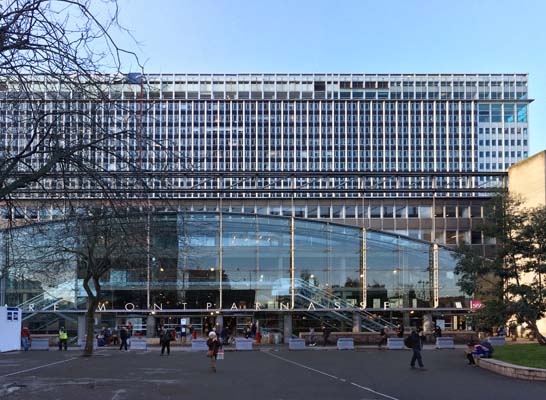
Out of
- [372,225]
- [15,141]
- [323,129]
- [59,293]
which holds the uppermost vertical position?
[323,129]

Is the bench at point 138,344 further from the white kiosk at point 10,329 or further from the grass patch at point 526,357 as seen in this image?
the grass patch at point 526,357

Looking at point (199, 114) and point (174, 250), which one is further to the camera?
point (199, 114)

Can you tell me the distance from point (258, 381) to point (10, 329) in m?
24.4

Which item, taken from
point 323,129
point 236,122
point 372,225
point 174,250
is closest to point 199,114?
point 236,122

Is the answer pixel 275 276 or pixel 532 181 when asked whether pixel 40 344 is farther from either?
pixel 532 181

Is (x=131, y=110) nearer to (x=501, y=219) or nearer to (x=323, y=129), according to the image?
(x=501, y=219)

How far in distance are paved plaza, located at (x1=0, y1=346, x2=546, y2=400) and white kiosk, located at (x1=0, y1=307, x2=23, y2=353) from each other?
9.84 meters

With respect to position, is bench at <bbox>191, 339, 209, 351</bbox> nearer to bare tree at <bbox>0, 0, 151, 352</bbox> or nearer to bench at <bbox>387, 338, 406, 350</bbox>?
bench at <bbox>387, 338, 406, 350</bbox>

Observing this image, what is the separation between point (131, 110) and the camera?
32.0 ft

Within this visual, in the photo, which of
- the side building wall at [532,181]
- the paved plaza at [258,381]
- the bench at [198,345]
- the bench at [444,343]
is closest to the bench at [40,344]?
the bench at [198,345]

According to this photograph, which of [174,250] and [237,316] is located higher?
[174,250]

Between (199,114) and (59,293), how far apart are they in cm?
9295

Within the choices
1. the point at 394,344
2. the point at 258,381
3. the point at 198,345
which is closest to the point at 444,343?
the point at 394,344

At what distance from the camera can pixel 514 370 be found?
21.5 meters
